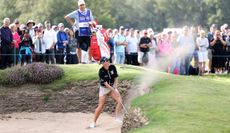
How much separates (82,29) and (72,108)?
9.32 ft

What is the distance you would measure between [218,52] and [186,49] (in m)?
A: 1.55

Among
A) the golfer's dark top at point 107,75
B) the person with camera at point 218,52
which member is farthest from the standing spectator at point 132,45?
the golfer's dark top at point 107,75

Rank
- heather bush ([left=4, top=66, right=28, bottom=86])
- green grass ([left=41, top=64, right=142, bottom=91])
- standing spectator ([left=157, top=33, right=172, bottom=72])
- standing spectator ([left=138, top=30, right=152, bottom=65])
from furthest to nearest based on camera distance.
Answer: standing spectator ([left=157, top=33, right=172, bottom=72])
standing spectator ([left=138, top=30, right=152, bottom=65])
heather bush ([left=4, top=66, right=28, bottom=86])
green grass ([left=41, top=64, right=142, bottom=91])

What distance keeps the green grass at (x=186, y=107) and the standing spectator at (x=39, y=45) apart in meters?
6.47

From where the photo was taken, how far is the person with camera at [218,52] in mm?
28062

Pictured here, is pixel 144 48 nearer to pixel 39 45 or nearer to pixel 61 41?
pixel 61 41

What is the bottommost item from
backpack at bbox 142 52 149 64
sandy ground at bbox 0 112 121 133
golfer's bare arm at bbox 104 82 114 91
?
sandy ground at bbox 0 112 121 133

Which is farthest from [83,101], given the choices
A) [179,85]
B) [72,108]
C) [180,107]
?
[180,107]

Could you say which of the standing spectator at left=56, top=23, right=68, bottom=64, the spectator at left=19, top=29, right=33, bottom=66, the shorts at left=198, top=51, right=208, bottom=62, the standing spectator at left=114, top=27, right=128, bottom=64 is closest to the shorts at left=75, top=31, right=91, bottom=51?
the spectator at left=19, top=29, right=33, bottom=66

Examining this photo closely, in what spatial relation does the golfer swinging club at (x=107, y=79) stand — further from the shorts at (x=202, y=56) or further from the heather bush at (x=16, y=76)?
the shorts at (x=202, y=56)

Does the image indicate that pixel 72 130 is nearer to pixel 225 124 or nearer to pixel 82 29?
pixel 82 29

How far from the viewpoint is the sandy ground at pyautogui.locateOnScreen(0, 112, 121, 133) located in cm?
1834

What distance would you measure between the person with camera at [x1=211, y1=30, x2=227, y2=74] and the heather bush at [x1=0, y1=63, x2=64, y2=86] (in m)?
8.80

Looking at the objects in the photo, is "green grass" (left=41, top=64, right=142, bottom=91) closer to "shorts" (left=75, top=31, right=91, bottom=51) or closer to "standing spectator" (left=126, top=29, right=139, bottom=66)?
"shorts" (left=75, top=31, right=91, bottom=51)
